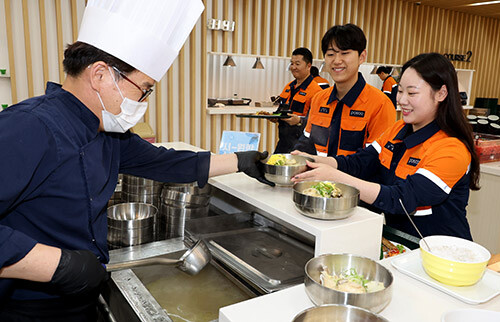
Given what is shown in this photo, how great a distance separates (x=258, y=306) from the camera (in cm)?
98

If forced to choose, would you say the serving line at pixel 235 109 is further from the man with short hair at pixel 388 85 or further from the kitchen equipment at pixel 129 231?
the kitchen equipment at pixel 129 231

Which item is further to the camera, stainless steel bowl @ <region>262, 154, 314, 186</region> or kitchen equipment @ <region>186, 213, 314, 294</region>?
stainless steel bowl @ <region>262, 154, 314, 186</region>

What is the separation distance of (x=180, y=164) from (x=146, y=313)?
25.1 inches

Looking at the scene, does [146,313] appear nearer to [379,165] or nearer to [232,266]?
[232,266]

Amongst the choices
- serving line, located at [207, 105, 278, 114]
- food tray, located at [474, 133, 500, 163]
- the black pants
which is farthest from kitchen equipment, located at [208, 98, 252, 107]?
the black pants

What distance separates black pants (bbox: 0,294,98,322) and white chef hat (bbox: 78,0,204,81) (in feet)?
2.55

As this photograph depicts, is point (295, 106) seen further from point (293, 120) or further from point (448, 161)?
point (448, 161)

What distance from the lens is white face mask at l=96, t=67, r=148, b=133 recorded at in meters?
1.24

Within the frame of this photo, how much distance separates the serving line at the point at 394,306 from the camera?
3.09ft

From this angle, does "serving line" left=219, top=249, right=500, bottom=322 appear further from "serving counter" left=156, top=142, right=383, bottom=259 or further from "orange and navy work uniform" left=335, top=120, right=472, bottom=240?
"orange and navy work uniform" left=335, top=120, right=472, bottom=240

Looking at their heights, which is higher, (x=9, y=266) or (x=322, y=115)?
(x=322, y=115)

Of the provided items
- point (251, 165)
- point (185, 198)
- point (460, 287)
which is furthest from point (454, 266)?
point (185, 198)

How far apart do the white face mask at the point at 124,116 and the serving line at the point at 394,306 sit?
0.67 m

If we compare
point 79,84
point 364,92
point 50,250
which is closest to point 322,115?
point 364,92
